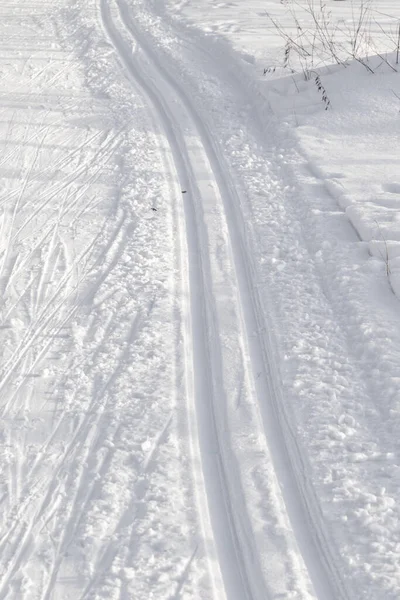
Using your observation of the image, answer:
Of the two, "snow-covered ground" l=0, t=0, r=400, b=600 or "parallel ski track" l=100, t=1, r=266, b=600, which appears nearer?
"parallel ski track" l=100, t=1, r=266, b=600

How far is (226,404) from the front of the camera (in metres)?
3.78

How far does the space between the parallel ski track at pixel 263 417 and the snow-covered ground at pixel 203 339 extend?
0.01 m

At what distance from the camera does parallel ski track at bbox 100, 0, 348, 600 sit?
2.94 m

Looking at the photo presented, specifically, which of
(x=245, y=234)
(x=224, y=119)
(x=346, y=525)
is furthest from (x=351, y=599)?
(x=224, y=119)

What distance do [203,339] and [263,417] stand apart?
74cm

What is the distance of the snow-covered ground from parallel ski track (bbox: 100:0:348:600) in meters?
0.01

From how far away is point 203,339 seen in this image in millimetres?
4293

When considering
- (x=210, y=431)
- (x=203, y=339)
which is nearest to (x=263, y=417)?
(x=210, y=431)

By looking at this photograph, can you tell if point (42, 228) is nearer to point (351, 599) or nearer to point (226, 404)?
point (226, 404)

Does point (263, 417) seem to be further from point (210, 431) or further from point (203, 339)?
point (203, 339)

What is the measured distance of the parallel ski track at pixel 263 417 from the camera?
9.64 feet

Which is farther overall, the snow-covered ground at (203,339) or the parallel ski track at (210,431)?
the snow-covered ground at (203,339)

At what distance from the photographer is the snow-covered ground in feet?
9.86

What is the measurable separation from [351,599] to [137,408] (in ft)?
4.58
